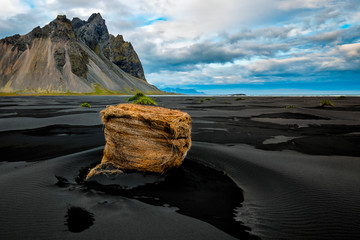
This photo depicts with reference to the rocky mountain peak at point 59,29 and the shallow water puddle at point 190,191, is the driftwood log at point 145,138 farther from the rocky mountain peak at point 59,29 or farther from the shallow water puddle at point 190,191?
the rocky mountain peak at point 59,29

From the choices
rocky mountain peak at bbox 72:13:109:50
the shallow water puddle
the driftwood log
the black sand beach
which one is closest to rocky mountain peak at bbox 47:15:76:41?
rocky mountain peak at bbox 72:13:109:50

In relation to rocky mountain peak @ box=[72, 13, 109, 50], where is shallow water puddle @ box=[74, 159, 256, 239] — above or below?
below

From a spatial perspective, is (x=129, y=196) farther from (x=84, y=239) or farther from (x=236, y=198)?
(x=236, y=198)

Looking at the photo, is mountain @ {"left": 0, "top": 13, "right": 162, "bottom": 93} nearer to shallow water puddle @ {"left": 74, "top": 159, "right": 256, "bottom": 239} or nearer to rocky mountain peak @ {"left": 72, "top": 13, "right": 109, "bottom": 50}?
rocky mountain peak @ {"left": 72, "top": 13, "right": 109, "bottom": 50}

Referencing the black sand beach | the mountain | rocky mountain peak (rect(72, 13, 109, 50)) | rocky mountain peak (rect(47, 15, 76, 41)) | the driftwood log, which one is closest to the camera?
the black sand beach

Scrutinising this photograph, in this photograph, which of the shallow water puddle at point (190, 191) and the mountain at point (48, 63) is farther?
the mountain at point (48, 63)

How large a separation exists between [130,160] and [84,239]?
1.86 metres

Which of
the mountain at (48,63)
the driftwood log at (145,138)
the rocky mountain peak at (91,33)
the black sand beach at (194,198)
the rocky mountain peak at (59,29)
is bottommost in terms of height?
the black sand beach at (194,198)

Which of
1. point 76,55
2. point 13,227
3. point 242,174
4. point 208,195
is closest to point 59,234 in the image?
point 13,227

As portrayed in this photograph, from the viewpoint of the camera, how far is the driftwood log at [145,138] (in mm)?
3824

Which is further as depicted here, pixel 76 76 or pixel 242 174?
pixel 76 76

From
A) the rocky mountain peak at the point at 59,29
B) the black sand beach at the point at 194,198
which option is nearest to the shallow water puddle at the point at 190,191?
the black sand beach at the point at 194,198

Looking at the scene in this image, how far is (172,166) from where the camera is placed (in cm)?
416

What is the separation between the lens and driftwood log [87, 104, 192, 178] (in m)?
3.82
